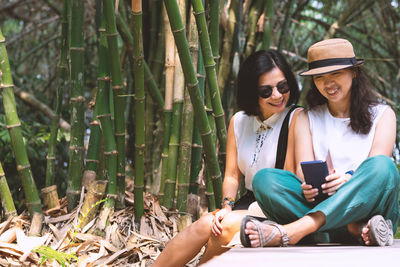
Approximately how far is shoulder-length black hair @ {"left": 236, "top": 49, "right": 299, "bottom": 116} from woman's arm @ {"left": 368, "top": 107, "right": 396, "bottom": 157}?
1.08 feet

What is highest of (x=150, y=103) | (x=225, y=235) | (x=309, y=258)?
(x=150, y=103)

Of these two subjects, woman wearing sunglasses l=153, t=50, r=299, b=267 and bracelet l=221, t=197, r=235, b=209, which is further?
bracelet l=221, t=197, r=235, b=209

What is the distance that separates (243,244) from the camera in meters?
1.44

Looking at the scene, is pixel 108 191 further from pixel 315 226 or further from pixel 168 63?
pixel 315 226

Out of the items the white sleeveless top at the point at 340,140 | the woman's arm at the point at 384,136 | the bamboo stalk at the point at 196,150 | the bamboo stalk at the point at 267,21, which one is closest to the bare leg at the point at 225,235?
the white sleeveless top at the point at 340,140

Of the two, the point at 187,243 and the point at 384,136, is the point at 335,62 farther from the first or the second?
the point at 187,243

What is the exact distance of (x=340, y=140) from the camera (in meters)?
1.65

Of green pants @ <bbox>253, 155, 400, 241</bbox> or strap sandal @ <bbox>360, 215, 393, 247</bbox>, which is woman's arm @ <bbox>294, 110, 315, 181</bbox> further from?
strap sandal @ <bbox>360, 215, 393, 247</bbox>

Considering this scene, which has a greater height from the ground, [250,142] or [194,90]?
[194,90]

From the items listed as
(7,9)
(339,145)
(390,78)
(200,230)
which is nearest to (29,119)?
(7,9)

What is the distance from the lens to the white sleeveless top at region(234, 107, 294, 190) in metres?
1.80

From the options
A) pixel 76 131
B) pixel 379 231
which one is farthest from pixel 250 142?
pixel 76 131

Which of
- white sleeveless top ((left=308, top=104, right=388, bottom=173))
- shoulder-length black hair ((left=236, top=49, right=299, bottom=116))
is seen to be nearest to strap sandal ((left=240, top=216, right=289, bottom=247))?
white sleeveless top ((left=308, top=104, right=388, bottom=173))

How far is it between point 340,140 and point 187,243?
0.57 metres
